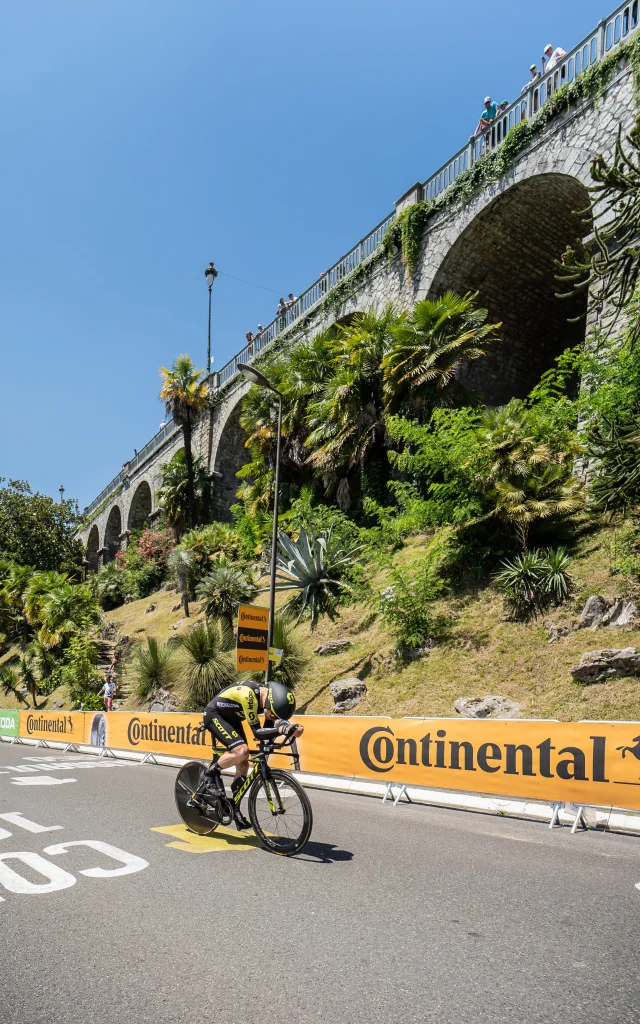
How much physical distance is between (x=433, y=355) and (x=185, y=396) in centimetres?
1841

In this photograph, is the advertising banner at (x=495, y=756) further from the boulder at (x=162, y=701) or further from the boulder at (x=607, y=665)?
the boulder at (x=162, y=701)

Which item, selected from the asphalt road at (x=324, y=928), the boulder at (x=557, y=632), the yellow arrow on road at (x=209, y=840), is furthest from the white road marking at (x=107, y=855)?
the boulder at (x=557, y=632)

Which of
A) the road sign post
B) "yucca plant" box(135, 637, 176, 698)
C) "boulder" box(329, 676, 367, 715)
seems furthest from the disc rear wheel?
"yucca plant" box(135, 637, 176, 698)

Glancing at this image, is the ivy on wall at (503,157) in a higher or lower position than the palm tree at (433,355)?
higher

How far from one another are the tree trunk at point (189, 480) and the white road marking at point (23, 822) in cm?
2761

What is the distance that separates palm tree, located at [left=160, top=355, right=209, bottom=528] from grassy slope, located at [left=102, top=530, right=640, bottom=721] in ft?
64.9

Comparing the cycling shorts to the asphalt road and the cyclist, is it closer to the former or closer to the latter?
the cyclist

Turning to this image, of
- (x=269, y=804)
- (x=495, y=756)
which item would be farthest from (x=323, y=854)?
(x=495, y=756)

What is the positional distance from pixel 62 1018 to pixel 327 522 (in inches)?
696

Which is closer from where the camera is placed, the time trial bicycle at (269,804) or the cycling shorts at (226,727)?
the time trial bicycle at (269,804)

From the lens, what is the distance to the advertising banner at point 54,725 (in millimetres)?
17781

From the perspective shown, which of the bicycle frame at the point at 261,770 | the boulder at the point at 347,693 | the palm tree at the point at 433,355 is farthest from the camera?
the palm tree at the point at 433,355

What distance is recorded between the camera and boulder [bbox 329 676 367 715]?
1401 cm

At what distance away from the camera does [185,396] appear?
34.7 m
